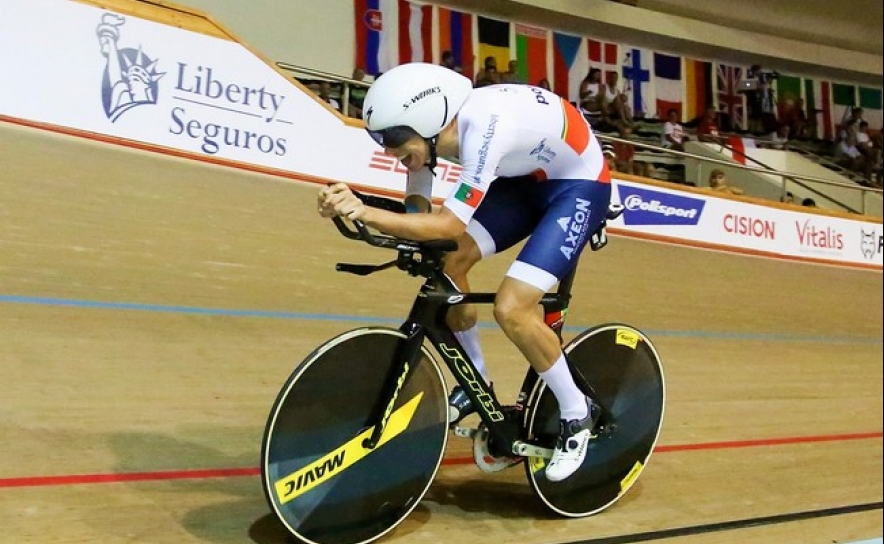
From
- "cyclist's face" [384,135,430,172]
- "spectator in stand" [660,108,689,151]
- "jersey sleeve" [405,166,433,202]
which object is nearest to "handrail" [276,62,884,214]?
"spectator in stand" [660,108,689,151]

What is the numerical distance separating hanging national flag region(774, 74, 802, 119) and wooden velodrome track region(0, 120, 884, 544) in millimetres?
6727

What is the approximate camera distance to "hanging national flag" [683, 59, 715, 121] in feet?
31.7

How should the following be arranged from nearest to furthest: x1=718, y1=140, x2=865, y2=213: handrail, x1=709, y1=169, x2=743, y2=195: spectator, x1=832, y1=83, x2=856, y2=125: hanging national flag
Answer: x1=709, y1=169, x2=743, y2=195: spectator
x1=718, y1=140, x2=865, y2=213: handrail
x1=832, y1=83, x2=856, y2=125: hanging national flag

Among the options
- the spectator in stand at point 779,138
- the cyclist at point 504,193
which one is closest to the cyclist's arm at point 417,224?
the cyclist at point 504,193

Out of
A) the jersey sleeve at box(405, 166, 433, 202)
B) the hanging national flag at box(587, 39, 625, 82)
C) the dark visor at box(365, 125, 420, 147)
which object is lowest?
the jersey sleeve at box(405, 166, 433, 202)

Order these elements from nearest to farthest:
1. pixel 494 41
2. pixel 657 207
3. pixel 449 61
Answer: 1. pixel 657 207
2. pixel 449 61
3. pixel 494 41

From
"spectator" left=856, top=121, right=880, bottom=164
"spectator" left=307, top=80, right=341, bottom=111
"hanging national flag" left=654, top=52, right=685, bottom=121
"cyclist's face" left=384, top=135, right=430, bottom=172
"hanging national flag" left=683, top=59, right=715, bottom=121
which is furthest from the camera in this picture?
"spectator" left=856, top=121, right=880, bottom=164

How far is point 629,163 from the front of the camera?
23.3ft

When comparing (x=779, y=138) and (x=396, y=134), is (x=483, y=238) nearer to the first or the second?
(x=396, y=134)

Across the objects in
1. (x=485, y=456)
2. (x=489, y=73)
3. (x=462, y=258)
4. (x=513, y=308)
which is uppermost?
(x=489, y=73)

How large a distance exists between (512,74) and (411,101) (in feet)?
19.1

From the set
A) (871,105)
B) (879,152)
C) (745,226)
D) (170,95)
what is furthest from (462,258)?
(871,105)

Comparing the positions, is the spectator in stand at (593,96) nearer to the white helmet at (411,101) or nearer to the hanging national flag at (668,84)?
the hanging national flag at (668,84)

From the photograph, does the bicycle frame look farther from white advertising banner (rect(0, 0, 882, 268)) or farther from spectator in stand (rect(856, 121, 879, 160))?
spectator in stand (rect(856, 121, 879, 160))
